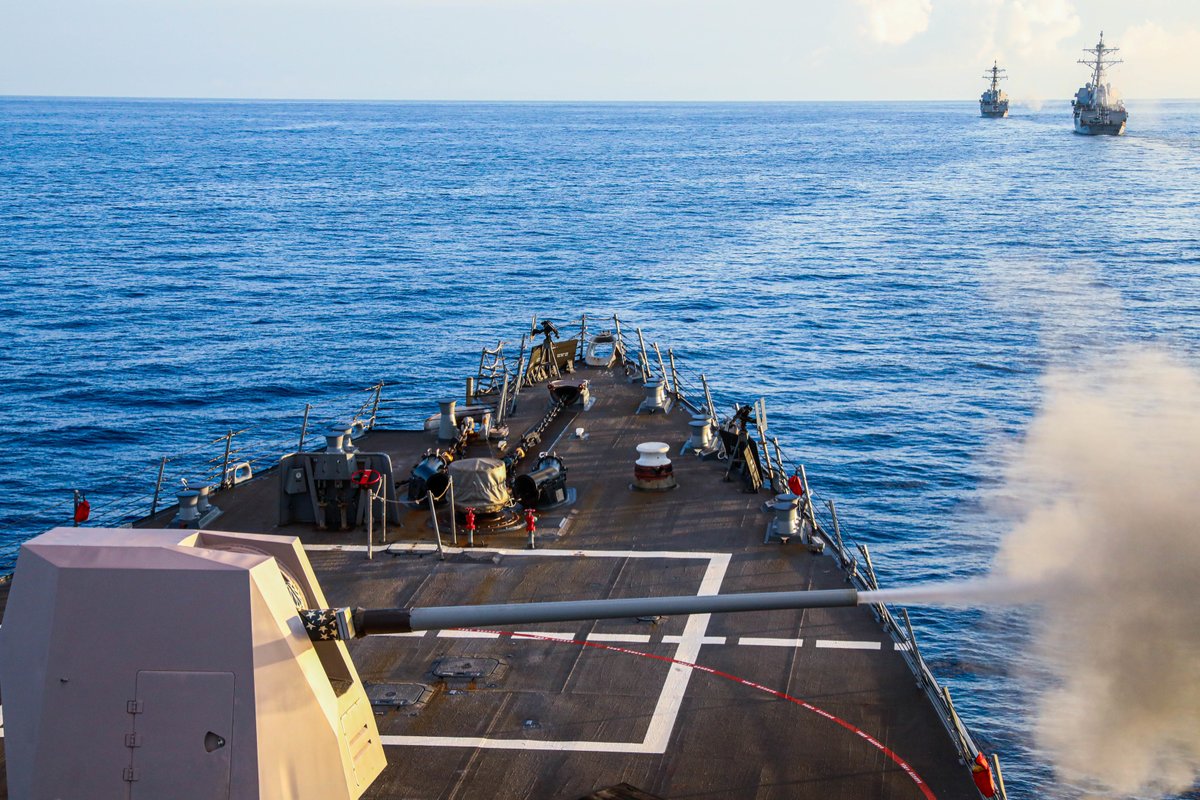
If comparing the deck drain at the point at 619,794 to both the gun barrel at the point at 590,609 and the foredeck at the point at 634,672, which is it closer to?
the foredeck at the point at 634,672

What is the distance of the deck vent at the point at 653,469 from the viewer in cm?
2438

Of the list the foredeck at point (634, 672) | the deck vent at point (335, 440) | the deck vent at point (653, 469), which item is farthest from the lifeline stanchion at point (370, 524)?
the deck vent at point (653, 469)

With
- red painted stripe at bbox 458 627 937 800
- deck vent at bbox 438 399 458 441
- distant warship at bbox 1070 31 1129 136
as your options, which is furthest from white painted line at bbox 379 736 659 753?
distant warship at bbox 1070 31 1129 136

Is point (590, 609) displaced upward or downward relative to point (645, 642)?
upward

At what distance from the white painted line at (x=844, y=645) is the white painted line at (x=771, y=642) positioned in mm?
324

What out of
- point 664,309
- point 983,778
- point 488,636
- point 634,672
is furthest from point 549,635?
point 664,309

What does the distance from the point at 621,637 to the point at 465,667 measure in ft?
8.23

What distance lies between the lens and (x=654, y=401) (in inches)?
1201

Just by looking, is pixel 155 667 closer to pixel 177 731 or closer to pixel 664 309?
pixel 177 731

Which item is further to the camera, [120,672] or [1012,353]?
[1012,353]

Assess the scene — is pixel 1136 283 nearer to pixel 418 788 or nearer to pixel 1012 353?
pixel 1012 353

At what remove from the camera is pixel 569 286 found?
243 ft

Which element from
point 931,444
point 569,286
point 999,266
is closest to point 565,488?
point 931,444

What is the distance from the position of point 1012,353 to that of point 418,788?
157 feet
